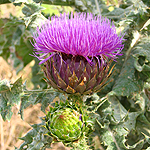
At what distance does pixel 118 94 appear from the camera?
2371mm

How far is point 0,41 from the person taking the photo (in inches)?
138

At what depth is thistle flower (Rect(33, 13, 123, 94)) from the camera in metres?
1.84

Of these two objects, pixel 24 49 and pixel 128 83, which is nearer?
pixel 128 83

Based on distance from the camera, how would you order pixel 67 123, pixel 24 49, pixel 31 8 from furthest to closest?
pixel 24 49 → pixel 31 8 → pixel 67 123

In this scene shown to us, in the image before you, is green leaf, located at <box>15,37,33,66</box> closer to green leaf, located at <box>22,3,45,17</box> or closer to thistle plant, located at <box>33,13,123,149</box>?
green leaf, located at <box>22,3,45,17</box>

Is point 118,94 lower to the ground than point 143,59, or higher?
lower

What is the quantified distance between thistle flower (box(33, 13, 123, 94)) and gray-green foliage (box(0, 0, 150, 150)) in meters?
0.26

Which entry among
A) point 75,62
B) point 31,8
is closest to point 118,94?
point 75,62

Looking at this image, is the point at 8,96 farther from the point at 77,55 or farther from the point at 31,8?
the point at 31,8

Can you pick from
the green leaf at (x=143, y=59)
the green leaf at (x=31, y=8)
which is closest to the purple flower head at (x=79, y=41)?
the green leaf at (x=143, y=59)

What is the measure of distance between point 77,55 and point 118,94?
2.71ft

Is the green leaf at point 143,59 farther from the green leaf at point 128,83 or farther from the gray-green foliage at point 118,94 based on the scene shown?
the green leaf at point 128,83

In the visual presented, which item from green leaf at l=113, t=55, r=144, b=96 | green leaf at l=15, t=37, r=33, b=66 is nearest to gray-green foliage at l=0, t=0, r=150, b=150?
green leaf at l=113, t=55, r=144, b=96

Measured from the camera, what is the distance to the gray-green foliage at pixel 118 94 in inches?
83.6
